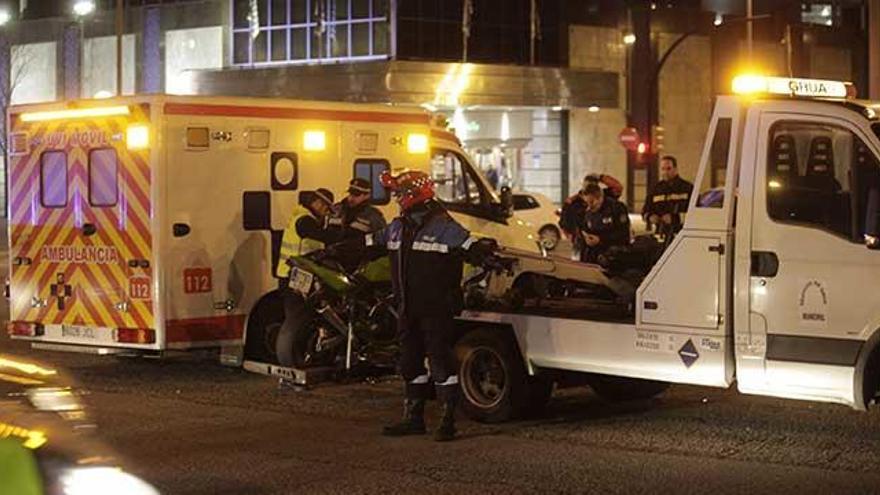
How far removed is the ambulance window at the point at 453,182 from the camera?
16156mm

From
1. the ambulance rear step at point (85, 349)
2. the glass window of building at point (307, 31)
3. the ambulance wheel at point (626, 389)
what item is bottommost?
the ambulance wheel at point (626, 389)

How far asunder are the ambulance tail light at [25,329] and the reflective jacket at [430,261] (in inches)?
188

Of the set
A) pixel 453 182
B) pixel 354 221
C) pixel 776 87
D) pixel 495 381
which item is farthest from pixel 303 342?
pixel 776 87

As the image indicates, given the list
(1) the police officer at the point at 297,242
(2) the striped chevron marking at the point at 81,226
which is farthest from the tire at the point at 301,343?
(2) the striped chevron marking at the point at 81,226

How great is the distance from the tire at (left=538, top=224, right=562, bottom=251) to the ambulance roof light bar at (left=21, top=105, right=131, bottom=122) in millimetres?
18210

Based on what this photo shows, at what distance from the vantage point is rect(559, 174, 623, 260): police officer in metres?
14.3

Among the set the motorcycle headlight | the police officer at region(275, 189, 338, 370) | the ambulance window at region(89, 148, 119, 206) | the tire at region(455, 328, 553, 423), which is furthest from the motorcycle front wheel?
the motorcycle headlight

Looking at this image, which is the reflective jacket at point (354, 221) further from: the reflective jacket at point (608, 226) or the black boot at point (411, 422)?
the black boot at point (411, 422)

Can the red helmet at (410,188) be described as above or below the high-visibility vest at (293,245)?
above

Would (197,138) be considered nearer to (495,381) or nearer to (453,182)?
(495,381)

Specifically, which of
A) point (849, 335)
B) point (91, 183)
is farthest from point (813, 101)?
point (91, 183)

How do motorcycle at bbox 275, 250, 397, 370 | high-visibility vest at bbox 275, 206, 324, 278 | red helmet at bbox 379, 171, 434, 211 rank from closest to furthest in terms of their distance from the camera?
red helmet at bbox 379, 171, 434, 211 → motorcycle at bbox 275, 250, 397, 370 → high-visibility vest at bbox 275, 206, 324, 278

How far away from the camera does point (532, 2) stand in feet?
148

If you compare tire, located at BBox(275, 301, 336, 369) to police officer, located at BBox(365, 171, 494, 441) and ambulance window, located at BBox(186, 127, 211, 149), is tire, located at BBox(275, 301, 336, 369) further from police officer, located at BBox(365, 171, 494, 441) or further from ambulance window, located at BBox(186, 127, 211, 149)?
police officer, located at BBox(365, 171, 494, 441)
